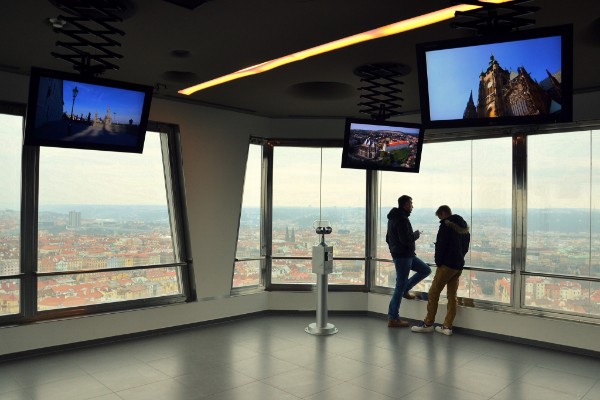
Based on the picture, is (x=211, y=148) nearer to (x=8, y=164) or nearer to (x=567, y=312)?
(x=8, y=164)

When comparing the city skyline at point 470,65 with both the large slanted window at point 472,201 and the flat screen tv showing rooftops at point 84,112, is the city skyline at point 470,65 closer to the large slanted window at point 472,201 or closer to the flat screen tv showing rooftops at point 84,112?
the flat screen tv showing rooftops at point 84,112

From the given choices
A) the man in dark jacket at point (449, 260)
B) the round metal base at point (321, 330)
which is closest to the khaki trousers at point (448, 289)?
the man in dark jacket at point (449, 260)

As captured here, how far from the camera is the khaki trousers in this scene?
6185mm

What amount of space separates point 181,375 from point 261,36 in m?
3.33

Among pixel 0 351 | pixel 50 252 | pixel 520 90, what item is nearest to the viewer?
pixel 520 90

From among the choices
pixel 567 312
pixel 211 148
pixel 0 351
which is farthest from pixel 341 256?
pixel 0 351

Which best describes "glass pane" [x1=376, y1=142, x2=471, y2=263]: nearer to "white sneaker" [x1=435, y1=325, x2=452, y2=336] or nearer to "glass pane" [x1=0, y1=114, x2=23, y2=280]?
"white sneaker" [x1=435, y1=325, x2=452, y2=336]

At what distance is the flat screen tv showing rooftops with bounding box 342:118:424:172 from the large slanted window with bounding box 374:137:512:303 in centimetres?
179

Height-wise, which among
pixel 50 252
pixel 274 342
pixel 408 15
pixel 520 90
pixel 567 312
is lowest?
pixel 274 342

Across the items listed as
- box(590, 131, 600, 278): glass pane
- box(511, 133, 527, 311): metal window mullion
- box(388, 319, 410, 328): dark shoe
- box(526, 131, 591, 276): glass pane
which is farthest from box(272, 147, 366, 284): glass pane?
box(590, 131, 600, 278): glass pane

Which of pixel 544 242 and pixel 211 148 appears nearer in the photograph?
pixel 544 242

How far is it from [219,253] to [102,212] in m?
1.74

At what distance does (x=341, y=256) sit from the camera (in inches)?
300

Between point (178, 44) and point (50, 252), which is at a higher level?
point (178, 44)
